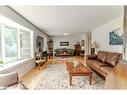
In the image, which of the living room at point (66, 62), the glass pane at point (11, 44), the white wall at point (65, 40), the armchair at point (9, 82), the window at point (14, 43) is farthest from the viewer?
the white wall at point (65, 40)

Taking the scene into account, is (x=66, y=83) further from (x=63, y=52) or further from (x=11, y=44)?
(x=63, y=52)

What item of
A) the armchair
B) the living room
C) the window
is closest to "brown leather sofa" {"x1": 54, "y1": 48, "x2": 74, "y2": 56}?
the living room

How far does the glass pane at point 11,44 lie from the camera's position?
162 inches

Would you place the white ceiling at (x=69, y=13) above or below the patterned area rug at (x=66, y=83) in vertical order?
above

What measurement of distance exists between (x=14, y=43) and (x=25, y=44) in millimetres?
1181

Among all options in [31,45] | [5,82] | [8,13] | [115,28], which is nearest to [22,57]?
[31,45]

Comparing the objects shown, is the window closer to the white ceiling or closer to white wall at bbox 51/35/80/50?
the white ceiling

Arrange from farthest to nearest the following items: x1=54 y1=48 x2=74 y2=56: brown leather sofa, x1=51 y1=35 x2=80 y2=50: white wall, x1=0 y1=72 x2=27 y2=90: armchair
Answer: x1=51 y1=35 x2=80 y2=50: white wall → x1=54 y1=48 x2=74 y2=56: brown leather sofa → x1=0 y1=72 x2=27 y2=90: armchair

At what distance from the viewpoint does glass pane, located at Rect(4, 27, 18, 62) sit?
162 inches

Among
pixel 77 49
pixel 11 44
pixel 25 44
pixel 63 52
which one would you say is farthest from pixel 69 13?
pixel 77 49

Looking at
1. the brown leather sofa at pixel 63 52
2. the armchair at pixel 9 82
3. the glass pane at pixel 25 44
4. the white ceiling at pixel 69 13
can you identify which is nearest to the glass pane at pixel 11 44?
the glass pane at pixel 25 44

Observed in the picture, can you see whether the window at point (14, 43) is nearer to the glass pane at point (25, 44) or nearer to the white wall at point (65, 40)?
the glass pane at point (25, 44)

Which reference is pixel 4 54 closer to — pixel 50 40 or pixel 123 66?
pixel 123 66

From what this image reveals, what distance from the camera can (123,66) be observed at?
2.02 metres
